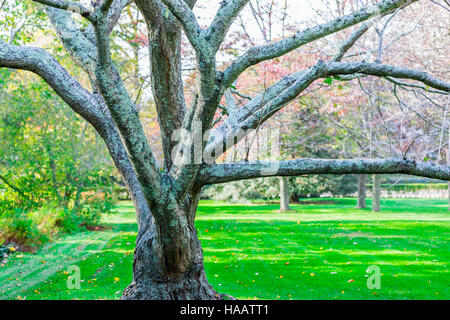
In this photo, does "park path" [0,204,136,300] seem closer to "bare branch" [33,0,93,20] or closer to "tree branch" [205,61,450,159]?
"tree branch" [205,61,450,159]

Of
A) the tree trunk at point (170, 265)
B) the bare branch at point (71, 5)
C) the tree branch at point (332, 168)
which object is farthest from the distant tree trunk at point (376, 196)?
the bare branch at point (71, 5)

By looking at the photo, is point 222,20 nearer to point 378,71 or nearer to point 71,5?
point 71,5

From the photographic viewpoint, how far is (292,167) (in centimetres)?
473

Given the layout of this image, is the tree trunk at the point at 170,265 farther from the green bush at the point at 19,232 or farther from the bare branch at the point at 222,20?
the green bush at the point at 19,232

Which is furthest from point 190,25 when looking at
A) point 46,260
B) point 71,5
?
point 46,260

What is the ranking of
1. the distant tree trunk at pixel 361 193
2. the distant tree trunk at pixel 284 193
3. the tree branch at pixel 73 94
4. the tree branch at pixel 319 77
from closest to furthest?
the tree branch at pixel 319 77 → the tree branch at pixel 73 94 → the distant tree trunk at pixel 284 193 → the distant tree trunk at pixel 361 193

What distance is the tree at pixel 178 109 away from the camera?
408cm

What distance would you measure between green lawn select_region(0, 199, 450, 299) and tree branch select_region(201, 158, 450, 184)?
8.52 feet

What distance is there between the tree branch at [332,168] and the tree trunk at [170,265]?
0.77 meters

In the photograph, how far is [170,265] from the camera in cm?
522

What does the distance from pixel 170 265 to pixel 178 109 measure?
177cm
